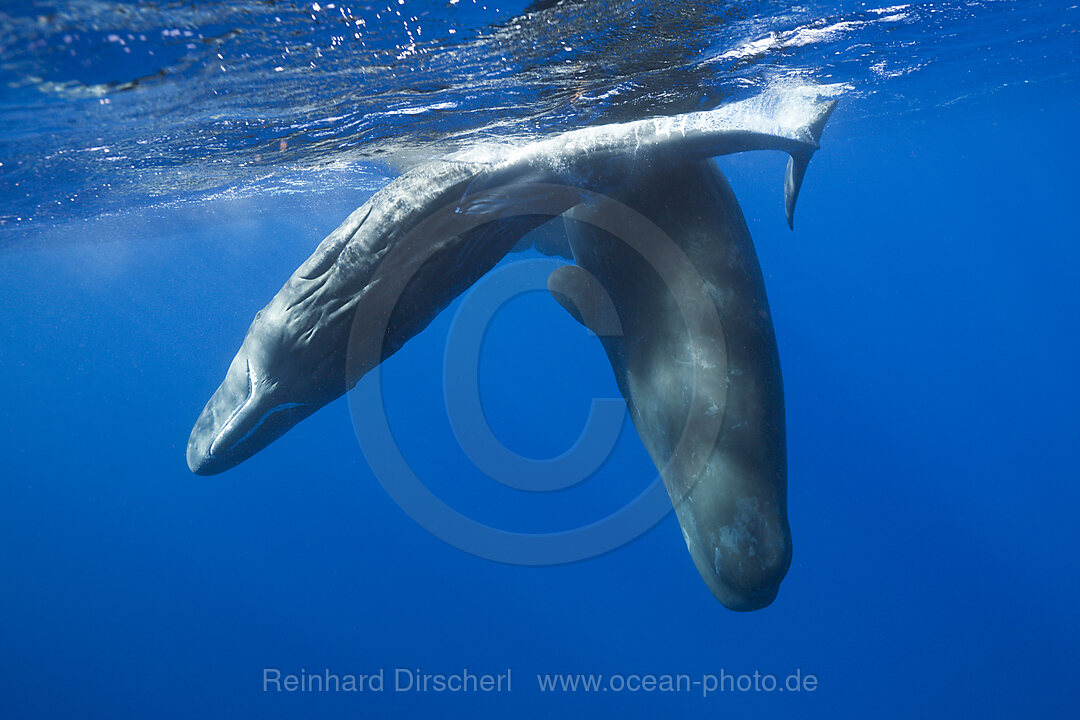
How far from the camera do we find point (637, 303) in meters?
4.33

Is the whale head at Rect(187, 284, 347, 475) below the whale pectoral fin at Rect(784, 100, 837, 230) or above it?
below

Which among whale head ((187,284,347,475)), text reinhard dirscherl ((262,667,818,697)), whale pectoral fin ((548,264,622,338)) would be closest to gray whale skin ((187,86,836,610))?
whale head ((187,284,347,475))

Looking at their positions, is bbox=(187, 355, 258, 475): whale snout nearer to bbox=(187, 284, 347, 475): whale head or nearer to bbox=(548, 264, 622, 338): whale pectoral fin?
bbox=(187, 284, 347, 475): whale head

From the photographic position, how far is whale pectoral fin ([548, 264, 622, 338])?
466cm

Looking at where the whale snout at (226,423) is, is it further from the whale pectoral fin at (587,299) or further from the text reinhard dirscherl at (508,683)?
the text reinhard dirscherl at (508,683)

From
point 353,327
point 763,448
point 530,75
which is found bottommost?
point 763,448

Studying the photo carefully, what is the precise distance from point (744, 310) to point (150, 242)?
30.1 m

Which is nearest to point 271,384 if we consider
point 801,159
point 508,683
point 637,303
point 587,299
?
point 587,299

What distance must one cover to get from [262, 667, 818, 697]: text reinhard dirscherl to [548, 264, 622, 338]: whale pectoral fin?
834 inches

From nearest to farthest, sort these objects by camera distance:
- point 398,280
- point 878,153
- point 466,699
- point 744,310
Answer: point 398,280, point 744,310, point 466,699, point 878,153

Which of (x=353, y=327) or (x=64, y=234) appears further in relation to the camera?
(x=64, y=234)

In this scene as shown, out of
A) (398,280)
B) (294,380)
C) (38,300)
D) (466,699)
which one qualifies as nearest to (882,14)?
(398,280)

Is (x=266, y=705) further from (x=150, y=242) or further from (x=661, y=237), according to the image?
(x=661, y=237)

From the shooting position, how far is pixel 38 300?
41.6 m
